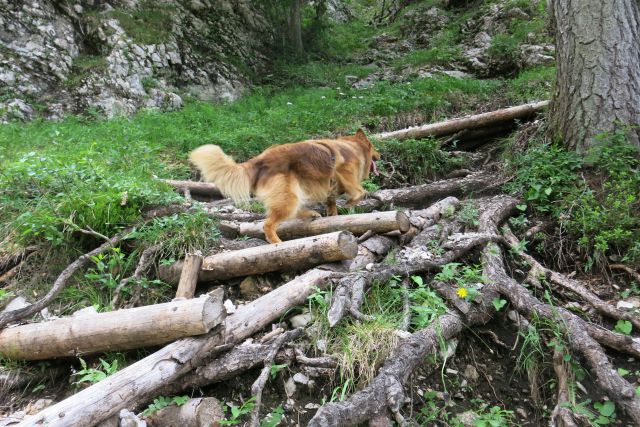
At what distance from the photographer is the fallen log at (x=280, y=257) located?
11.9 ft

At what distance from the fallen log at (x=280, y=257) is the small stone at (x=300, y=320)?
0.58 m

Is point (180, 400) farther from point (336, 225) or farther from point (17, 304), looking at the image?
point (336, 225)

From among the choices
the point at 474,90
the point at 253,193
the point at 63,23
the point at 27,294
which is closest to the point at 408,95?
the point at 474,90

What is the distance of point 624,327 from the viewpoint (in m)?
3.04

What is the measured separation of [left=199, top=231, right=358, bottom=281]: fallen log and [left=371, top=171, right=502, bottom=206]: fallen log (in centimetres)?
178

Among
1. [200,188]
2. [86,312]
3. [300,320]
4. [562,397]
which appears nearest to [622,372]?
[562,397]

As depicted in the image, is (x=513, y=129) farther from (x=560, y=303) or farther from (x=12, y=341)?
(x=12, y=341)

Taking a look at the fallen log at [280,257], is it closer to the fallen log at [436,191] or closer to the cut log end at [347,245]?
the cut log end at [347,245]

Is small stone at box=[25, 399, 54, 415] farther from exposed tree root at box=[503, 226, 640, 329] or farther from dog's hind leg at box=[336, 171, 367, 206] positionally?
exposed tree root at box=[503, 226, 640, 329]

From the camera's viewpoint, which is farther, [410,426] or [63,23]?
[63,23]

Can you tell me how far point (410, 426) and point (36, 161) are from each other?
4598 millimetres

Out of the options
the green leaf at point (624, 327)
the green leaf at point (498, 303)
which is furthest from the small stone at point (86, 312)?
the green leaf at point (624, 327)

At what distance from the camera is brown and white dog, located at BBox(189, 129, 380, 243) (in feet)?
13.5

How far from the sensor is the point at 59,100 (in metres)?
9.42
